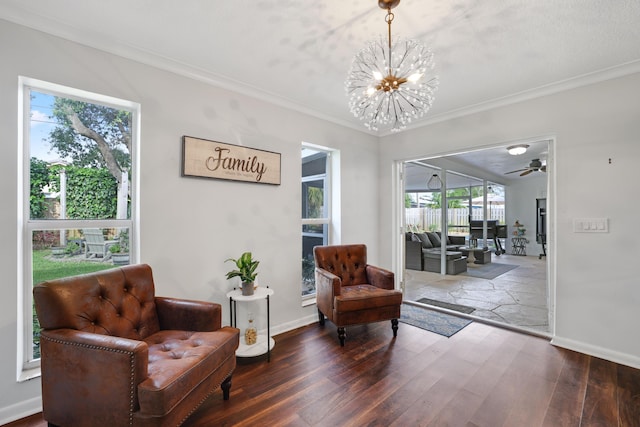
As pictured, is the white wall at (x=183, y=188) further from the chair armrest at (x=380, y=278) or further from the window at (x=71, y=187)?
the chair armrest at (x=380, y=278)

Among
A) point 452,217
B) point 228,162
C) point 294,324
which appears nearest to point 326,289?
point 294,324

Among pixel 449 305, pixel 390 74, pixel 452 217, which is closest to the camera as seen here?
pixel 390 74

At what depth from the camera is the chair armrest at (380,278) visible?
3123 millimetres

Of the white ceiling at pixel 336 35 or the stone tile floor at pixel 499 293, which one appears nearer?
the white ceiling at pixel 336 35

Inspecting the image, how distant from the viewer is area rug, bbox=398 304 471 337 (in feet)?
10.3

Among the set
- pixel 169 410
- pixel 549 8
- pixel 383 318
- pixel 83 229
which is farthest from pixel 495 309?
pixel 83 229

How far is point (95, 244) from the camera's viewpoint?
2199 mm

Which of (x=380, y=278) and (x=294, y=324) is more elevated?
(x=380, y=278)

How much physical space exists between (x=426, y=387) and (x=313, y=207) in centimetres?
226

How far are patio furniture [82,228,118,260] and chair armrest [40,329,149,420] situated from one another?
0.79m

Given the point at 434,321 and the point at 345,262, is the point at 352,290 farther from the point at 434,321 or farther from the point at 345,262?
the point at 434,321

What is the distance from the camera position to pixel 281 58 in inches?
93.1

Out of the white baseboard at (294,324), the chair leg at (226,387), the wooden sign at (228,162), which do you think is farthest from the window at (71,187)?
the white baseboard at (294,324)

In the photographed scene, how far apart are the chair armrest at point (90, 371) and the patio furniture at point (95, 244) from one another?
0.79 meters
